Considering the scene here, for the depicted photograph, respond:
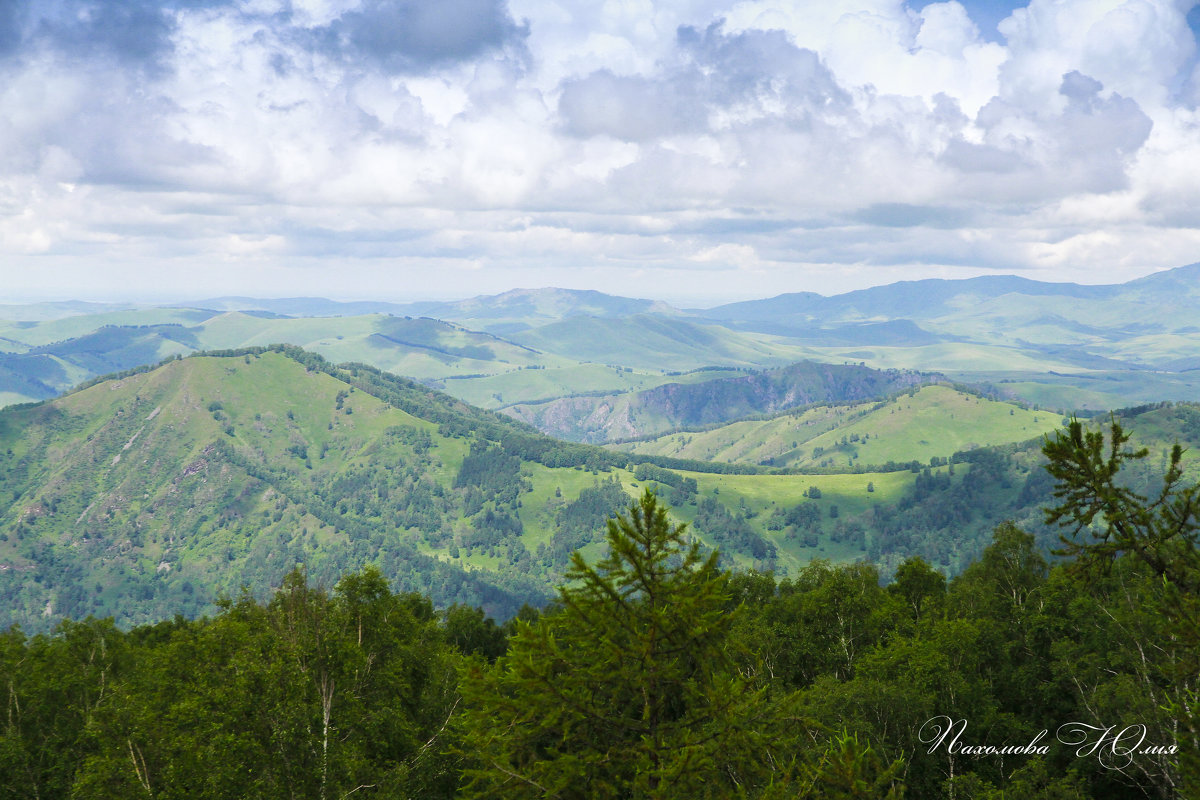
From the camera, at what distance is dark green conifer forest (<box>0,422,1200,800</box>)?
2381cm

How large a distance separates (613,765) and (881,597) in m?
59.6

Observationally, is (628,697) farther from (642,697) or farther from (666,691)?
(666,691)

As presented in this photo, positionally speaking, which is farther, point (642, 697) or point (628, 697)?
point (628, 697)

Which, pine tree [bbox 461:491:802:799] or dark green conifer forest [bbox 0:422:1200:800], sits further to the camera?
dark green conifer forest [bbox 0:422:1200:800]

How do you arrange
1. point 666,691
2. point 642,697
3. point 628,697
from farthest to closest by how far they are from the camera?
point 628,697, point 666,691, point 642,697

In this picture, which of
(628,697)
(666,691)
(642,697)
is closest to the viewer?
(642,697)

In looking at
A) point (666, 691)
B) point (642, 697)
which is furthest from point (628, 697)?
point (666, 691)

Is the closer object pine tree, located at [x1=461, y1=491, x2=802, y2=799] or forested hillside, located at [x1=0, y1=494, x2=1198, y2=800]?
pine tree, located at [x1=461, y1=491, x2=802, y2=799]

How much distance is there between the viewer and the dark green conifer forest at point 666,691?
23812 millimetres

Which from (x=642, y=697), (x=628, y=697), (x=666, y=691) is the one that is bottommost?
(x=628, y=697)

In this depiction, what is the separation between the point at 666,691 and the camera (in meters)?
25.0

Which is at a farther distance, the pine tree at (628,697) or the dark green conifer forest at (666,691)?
the dark green conifer forest at (666,691)

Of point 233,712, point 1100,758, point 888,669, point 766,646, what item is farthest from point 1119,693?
point 233,712

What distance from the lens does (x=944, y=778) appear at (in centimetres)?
4612
